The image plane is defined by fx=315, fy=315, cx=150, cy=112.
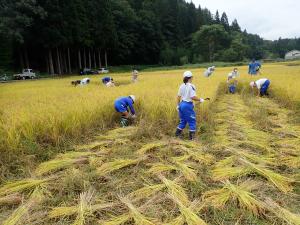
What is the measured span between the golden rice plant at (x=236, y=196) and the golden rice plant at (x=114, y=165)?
4.24 ft

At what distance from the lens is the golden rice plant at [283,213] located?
2.67 meters

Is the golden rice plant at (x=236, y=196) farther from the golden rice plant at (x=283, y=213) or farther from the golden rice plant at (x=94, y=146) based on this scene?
the golden rice plant at (x=94, y=146)

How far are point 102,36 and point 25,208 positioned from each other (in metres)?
32.6

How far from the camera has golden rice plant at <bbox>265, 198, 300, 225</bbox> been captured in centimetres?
267

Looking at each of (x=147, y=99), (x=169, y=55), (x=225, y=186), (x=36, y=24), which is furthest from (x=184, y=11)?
(x=225, y=186)

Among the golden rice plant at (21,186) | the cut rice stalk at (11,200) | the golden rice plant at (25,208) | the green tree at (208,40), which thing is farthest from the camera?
the green tree at (208,40)

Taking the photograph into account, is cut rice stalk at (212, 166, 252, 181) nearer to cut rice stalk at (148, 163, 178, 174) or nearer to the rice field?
the rice field

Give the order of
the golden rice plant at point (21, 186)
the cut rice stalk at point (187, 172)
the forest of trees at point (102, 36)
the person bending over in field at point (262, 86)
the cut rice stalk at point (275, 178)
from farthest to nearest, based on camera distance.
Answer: the forest of trees at point (102, 36)
the person bending over in field at point (262, 86)
the cut rice stalk at point (187, 172)
the golden rice plant at point (21, 186)
the cut rice stalk at point (275, 178)

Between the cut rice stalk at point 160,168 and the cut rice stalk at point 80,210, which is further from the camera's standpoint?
the cut rice stalk at point 160,168

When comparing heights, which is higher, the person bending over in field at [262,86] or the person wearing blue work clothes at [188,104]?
the person wearing blue work clothes at [188,104]

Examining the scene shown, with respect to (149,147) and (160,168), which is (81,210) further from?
(149,147)

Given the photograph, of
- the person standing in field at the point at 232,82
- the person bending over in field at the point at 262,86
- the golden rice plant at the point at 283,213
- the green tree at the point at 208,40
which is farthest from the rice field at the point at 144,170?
the green tree at the point at 208,40

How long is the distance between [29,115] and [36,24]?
77.2ft

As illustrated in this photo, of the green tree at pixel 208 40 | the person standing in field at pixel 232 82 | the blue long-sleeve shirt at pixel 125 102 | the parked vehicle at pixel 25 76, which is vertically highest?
the green tree at pixel 208 40
